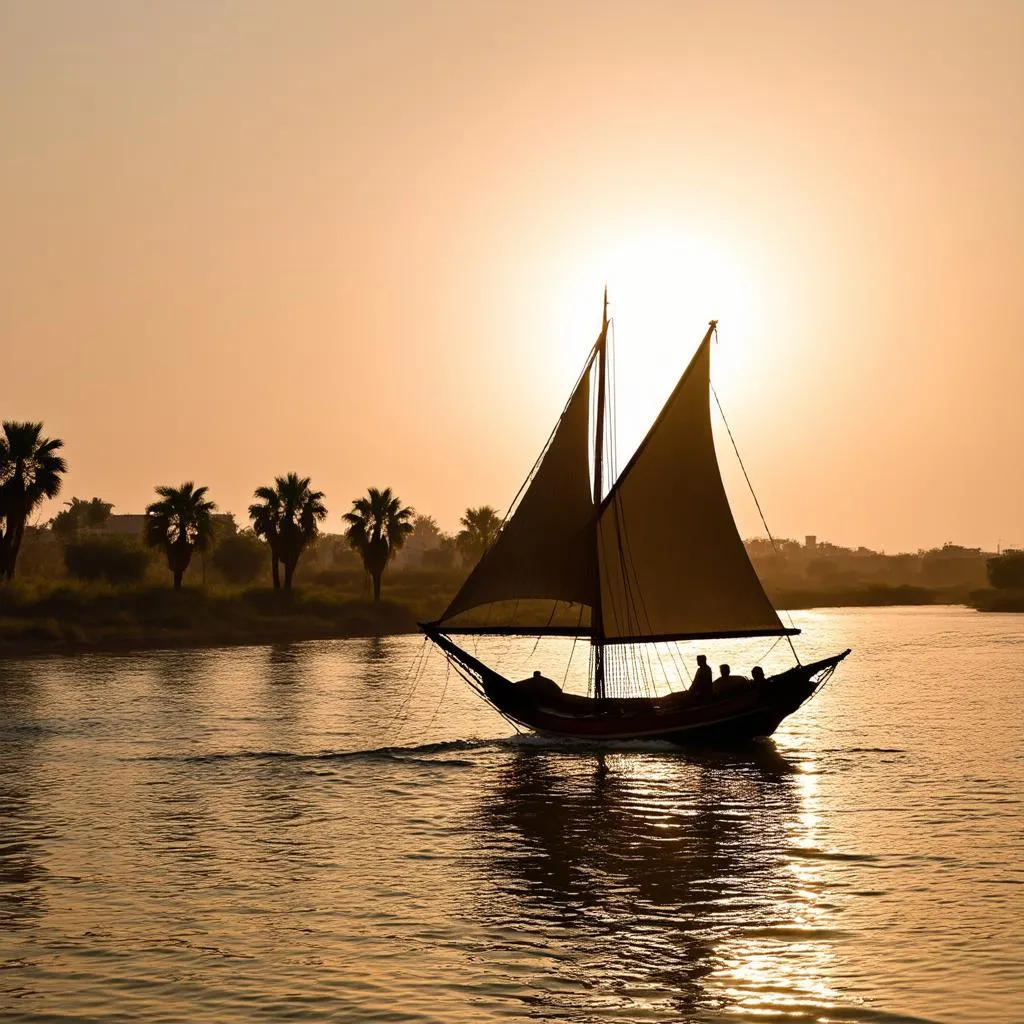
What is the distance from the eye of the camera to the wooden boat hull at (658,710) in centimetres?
4234

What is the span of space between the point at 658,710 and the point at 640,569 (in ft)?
14.2

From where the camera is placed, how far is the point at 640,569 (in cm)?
4331

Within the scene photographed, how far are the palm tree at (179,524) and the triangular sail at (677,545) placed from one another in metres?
53.8

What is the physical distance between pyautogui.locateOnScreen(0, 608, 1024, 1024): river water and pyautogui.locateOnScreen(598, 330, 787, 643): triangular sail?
4.02m

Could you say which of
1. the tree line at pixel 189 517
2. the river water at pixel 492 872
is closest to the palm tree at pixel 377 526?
the tree line at pixel 189 517

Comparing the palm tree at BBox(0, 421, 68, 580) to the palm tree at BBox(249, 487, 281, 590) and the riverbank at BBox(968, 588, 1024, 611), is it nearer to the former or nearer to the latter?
the palm tree at BBox(249, 487, 281, 590)

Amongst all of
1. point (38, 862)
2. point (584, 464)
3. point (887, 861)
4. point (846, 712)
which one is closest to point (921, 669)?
point (846, 712)

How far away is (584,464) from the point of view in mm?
43031

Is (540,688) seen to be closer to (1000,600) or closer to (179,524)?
(179,524)

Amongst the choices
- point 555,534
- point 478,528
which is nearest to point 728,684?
point 555,534

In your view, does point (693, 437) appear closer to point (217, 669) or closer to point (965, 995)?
point (965, 995)

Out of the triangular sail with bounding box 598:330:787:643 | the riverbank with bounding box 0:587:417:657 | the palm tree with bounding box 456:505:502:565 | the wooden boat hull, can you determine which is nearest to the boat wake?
the wooden boat hull

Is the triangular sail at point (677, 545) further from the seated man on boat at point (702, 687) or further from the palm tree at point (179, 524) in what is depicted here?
the palm tree at point (179, 524)

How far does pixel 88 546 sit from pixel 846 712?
6627cm
